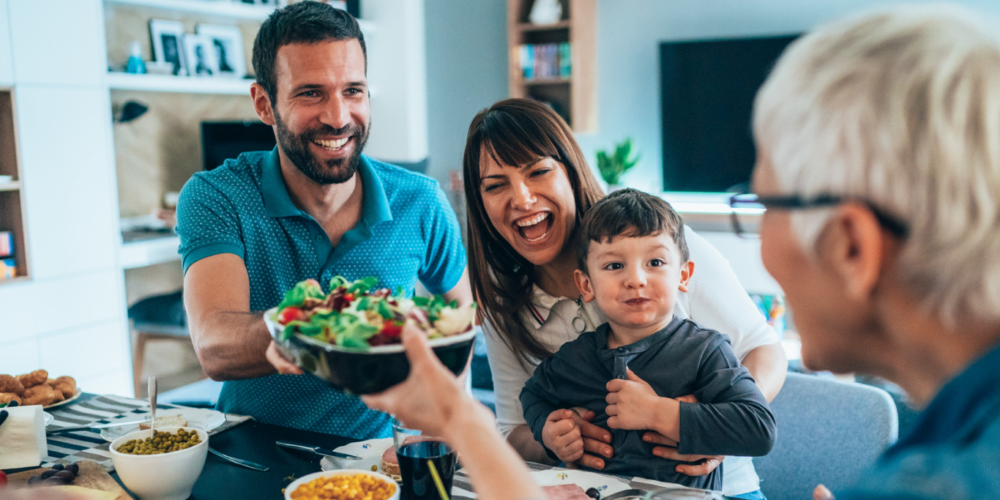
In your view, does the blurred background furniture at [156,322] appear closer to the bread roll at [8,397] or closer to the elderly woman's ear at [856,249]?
the bread roll at [8,397]

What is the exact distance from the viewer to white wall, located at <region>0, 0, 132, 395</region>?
3.22m

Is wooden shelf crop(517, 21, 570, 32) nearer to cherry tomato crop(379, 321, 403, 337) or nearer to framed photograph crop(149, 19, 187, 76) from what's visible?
framed photograph crop(149, 19, 187, 76)

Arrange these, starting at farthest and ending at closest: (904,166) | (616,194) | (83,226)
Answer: (83,226), (616,194), (904,166)

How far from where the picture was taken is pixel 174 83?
3939 mm

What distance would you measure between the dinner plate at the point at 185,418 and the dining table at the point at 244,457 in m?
0.01

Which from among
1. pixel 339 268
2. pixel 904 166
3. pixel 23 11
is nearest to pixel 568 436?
pixel 339 268

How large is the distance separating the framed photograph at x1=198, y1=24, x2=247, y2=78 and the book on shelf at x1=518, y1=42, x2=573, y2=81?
1902 millimetres

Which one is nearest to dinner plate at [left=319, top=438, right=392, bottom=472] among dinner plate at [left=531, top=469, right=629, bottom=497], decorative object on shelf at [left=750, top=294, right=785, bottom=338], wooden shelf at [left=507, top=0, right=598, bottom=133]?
dinner plate at [left=531, top=469, right=629, bottom=497]

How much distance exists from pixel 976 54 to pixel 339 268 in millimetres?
1417

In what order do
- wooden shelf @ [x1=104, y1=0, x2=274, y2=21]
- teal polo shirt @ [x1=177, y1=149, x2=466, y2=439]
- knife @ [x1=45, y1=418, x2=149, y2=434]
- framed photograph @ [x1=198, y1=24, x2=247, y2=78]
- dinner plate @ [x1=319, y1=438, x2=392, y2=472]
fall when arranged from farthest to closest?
1. framed photograph @ [x1=198, y1=24, x2=247, y2=78]
2. wooden shelf @ [x1=104, y1=0, x2=274, y2=21]
3. teal polo shirt @ [x1=177, y1=149, x2=466, y2=439]
4. knife @ [x1=45, y1=418, x2=149, y2=434]
5. dinner plate @ [x1=319, y1=438, x2=392, y2=472]

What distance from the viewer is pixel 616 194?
1517mm

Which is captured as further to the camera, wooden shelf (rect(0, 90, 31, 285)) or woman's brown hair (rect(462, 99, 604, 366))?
wooden shelf (rect(0, 90, 31, 285))

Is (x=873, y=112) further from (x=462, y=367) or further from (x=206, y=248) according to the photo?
(x=206, y=248)

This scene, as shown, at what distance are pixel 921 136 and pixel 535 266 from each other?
117 cm
